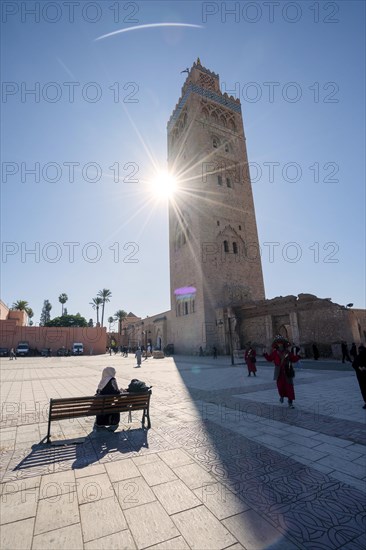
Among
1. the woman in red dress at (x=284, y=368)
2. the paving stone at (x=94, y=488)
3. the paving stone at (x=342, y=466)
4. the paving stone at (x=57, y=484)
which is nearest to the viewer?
the paving stone at (x=94, y=488)

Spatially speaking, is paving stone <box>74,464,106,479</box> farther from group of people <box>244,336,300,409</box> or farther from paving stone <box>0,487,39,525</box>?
group of people <box>244,336,300,409</box>

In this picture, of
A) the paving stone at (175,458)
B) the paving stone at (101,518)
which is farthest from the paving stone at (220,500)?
the paving stone at (101,518)

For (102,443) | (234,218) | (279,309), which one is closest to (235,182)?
(234,218)

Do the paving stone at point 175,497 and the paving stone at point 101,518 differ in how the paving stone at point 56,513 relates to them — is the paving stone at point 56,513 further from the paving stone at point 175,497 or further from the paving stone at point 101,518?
the paving stone at point 175,497

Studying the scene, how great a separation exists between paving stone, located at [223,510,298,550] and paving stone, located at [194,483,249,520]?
0.28 feet

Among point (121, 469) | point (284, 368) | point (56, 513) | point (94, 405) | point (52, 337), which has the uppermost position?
point (284, 368)

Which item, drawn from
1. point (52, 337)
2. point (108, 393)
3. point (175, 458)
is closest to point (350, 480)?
point (175, 458)

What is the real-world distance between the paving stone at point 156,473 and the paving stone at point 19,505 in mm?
1217

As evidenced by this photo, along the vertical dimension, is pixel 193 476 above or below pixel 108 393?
below

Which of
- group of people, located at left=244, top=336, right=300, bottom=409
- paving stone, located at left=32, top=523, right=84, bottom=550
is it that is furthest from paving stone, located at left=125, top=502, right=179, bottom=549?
group of people, located at left=244, top=336, right=300, bottom=409

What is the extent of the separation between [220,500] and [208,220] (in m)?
30.8

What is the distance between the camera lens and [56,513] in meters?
2.68

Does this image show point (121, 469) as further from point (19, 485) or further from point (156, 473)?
point (19, 485)

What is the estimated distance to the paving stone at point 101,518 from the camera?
2.41m
